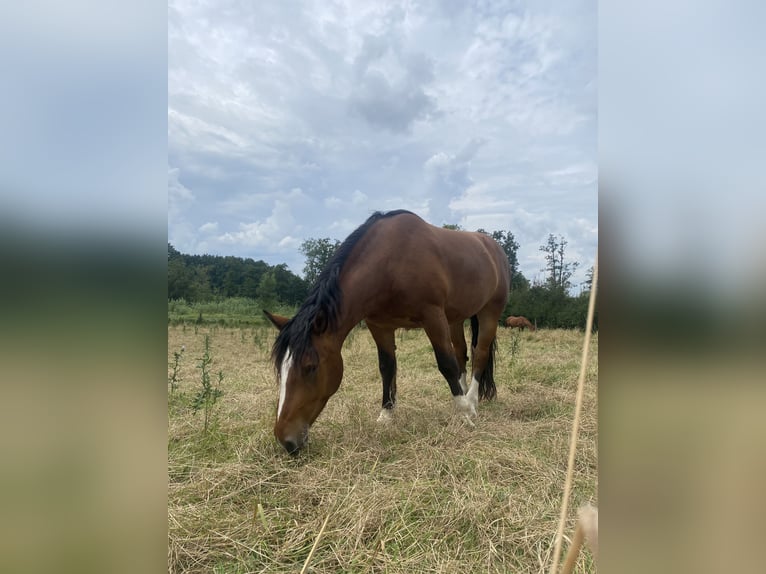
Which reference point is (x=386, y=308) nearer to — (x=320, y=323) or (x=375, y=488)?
(x=320, y=323)

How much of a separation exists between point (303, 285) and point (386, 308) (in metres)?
17.5

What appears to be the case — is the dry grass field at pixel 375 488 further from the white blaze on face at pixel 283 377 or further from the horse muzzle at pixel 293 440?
the white blaze on face at pixel 283 377

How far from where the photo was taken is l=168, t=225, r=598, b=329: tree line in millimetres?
12219

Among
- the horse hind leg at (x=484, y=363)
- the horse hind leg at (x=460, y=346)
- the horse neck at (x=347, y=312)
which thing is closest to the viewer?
the horse neck at (x=347, y=312)

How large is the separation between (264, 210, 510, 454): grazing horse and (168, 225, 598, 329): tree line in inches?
218

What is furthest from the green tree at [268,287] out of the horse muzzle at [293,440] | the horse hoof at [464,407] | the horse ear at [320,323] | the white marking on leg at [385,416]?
the horse muzzle at [293,440]

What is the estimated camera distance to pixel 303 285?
20.1 meters

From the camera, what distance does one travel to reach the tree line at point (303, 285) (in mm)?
12219

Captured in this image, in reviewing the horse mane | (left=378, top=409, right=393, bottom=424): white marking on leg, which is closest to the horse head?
the horse mane

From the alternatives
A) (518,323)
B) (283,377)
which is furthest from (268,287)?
(283,377)

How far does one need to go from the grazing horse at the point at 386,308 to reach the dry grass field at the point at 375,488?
1.01 ft
